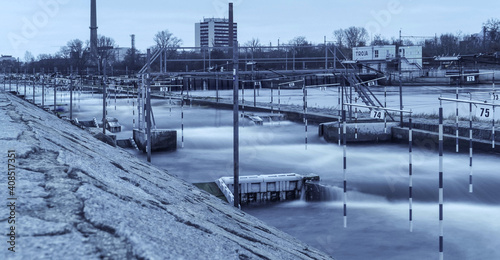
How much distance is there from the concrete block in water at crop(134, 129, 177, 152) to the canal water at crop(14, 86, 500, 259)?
453 mm

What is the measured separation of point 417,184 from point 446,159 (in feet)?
12.0

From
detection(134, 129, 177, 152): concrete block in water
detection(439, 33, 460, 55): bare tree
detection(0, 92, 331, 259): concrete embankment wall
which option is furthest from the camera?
detection(439, 33, 460, 55): bare tree

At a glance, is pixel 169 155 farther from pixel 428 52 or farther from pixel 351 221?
pixel 428 52

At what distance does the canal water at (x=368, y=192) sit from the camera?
9938 mm

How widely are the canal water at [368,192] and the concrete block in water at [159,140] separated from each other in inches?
17.9

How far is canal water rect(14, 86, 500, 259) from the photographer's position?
32.6 feet

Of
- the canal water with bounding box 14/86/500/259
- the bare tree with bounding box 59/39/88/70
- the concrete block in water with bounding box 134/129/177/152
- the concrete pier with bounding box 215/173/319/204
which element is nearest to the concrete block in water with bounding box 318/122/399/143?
the canal water with bounding box 14/86/500/259

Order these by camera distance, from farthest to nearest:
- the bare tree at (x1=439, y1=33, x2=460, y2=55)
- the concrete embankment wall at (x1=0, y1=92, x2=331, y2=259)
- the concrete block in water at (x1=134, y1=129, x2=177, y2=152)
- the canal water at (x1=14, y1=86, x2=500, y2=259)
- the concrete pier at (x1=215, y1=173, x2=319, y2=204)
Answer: the bare tree at (x1=439, y1=33, x2=460, y2=55) < the concrete block in water at (x1=134, y1=129, x2=177, y2=152) < the concrete pier at (x1=215, y1=173, x2=319, y2=204) < the canal water at (x1=14, y1=86, x2=500, y2=259) < the concrete embankment wall at (x1=0, y1=92, x2=331, y2=259)

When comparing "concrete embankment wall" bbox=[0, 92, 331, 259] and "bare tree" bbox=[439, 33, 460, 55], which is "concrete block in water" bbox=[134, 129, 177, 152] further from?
"bare tree" bbox=[439, 33, 460, 55]

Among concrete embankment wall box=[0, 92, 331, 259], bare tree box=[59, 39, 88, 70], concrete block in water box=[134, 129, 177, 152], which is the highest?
bare tree box=[59, 39, 88, 70]

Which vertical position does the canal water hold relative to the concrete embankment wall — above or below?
below

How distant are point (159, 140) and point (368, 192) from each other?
8.86 meters

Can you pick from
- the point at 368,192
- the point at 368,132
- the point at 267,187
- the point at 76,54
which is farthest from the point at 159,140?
the point at 76,54

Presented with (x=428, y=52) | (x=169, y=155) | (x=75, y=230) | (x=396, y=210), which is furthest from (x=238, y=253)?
(x=428, y=52)
